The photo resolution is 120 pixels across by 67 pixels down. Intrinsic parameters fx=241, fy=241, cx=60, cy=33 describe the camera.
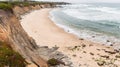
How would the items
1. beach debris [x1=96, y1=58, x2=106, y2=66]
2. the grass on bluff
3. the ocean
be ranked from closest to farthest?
the grass on bluff
beach debris [x1=96, y1=58, x2=106, y2=66]
the ocean

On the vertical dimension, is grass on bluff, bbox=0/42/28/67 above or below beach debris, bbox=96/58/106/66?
above

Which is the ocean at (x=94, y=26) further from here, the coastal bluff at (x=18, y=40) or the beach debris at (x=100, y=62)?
the coastal bluff at (x=18, y=40)

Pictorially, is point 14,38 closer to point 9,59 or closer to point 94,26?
point 9,59

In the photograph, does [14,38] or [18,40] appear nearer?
[14,38]

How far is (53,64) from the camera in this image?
1631 centimetres

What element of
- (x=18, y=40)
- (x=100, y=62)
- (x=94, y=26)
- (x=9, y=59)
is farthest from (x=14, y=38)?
(x=94, y=26)

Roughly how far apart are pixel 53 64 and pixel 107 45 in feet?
35.9

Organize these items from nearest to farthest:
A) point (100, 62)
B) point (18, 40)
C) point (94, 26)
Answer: point (18, 40) < point (100, 62) < point (94, 26)

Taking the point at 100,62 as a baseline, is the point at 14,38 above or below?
above

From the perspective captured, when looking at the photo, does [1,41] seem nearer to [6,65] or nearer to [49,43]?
[6,65]

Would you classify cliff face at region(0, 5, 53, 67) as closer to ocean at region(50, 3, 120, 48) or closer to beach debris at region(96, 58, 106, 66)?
beach debris at region(96, 58, 106, 66)

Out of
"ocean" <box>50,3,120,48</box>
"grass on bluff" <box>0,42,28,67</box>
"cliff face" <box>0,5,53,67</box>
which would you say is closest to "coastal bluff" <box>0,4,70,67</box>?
"cliff face" <box>0,5,53,67</box>

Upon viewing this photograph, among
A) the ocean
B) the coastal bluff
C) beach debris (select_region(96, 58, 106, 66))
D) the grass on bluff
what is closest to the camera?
the grass on bluff

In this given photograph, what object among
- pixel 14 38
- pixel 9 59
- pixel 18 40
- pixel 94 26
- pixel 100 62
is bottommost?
pixel 94 26
